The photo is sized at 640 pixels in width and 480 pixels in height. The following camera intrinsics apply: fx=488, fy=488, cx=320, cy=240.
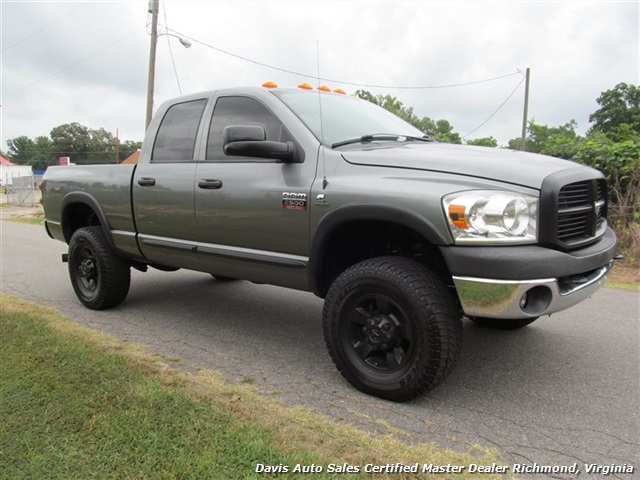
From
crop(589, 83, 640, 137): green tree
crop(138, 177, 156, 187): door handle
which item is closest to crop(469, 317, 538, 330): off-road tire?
crop(138, 177, 156, 187): door handle

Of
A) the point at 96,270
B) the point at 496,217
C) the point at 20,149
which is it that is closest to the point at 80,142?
the point at 20,149

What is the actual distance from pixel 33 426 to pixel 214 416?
0.93m

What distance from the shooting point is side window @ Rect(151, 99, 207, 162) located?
409cm

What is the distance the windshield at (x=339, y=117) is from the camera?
3402mm

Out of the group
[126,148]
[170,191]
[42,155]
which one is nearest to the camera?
[170,191]

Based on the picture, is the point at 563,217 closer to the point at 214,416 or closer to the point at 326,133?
the point at 326,133

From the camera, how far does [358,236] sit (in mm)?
3289

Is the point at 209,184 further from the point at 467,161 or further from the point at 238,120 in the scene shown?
the point at 467,161

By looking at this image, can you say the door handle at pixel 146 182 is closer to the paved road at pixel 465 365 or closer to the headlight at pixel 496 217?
the paved road at pixel 465 365

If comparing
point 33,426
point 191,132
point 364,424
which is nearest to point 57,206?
point 191,132

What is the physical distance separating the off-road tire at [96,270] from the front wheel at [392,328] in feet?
8.75

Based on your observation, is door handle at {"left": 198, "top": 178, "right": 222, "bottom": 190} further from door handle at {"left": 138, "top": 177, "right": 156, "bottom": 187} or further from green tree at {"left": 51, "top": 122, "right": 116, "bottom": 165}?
green tree at {"left": 51, "top": 122, "right": 116, "bottom": 165}

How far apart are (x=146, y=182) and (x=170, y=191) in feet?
1.15

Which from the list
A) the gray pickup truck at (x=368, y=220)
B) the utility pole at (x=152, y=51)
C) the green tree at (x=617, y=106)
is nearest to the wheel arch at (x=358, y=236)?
the gray pickup truck at (x=368, y=220)
